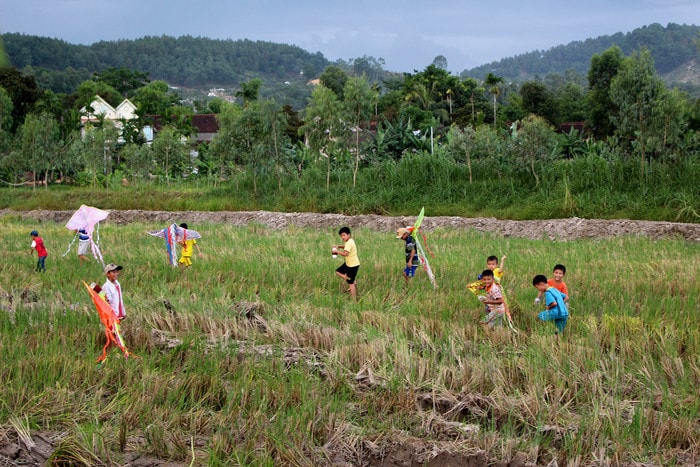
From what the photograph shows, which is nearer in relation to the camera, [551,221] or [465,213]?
[551,221]

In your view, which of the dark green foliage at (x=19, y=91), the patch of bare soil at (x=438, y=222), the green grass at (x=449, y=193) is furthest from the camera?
the dark green foliage at (x=19, y=91)

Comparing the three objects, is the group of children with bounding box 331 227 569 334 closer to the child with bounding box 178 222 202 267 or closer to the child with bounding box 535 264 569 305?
the child with bounding box 535 264 569 305

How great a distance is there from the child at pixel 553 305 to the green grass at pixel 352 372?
165 mm

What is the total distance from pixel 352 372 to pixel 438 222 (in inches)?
566

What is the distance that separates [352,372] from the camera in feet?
21.0

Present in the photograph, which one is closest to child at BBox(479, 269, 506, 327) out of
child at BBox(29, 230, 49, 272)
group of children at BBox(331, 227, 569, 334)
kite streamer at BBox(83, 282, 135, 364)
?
group of children at BBox(331, 227, 569, 334)

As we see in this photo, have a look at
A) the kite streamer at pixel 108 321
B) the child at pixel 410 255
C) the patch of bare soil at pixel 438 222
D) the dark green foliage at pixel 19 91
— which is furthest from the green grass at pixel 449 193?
the dark green foliage at pixel 19 91

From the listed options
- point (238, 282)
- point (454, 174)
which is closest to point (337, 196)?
point (454, 174)

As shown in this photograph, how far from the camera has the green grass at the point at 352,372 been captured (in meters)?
5.08

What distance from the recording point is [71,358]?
6430 mm

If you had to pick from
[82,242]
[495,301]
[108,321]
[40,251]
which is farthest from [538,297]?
[82,242]

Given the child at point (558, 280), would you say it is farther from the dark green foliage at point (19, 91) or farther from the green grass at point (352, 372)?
the dark green foliage at point (19, 91)

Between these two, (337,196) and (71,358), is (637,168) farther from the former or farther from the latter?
(71,358)

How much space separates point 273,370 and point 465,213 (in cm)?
1576
